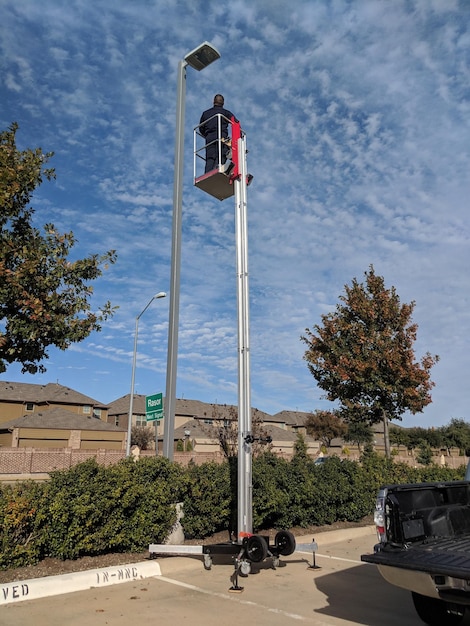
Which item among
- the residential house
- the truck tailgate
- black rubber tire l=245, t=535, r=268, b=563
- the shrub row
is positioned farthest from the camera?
the residential house

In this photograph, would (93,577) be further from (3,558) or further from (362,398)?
(362,398)

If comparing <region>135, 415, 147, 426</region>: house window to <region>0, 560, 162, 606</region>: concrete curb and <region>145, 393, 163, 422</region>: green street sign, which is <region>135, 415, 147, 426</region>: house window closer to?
<region>145, 393, 163, 422</region>: green street sign

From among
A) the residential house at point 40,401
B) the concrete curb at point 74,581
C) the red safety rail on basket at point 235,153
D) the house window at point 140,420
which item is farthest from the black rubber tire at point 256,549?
the house window at point 140,420

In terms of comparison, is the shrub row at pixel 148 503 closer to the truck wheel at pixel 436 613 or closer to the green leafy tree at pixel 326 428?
the truck wheel at pixel 436 613

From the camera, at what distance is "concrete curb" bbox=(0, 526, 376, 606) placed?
509cm

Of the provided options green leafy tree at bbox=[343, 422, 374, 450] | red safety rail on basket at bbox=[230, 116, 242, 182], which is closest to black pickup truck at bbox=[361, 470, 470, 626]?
red safety rail on basket at bbox=[230, 116, 242, 182]

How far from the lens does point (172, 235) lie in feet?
29.7

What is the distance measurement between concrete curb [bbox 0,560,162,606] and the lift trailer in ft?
0.96

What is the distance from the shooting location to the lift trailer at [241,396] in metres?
6.13

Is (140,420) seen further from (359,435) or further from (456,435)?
(456,435)

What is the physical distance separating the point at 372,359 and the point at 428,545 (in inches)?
473

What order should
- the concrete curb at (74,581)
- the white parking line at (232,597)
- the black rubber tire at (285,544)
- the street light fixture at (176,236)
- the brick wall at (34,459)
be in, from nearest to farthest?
the white parking line at (232,597) < the concrete curb at (74,581) < the black rubber tire at (285,544) < the street light fixture at (176,236) < the brick wall at (34,459)

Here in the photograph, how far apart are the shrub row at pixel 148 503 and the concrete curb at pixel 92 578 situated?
0.60 meters

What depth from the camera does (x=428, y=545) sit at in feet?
14.0
